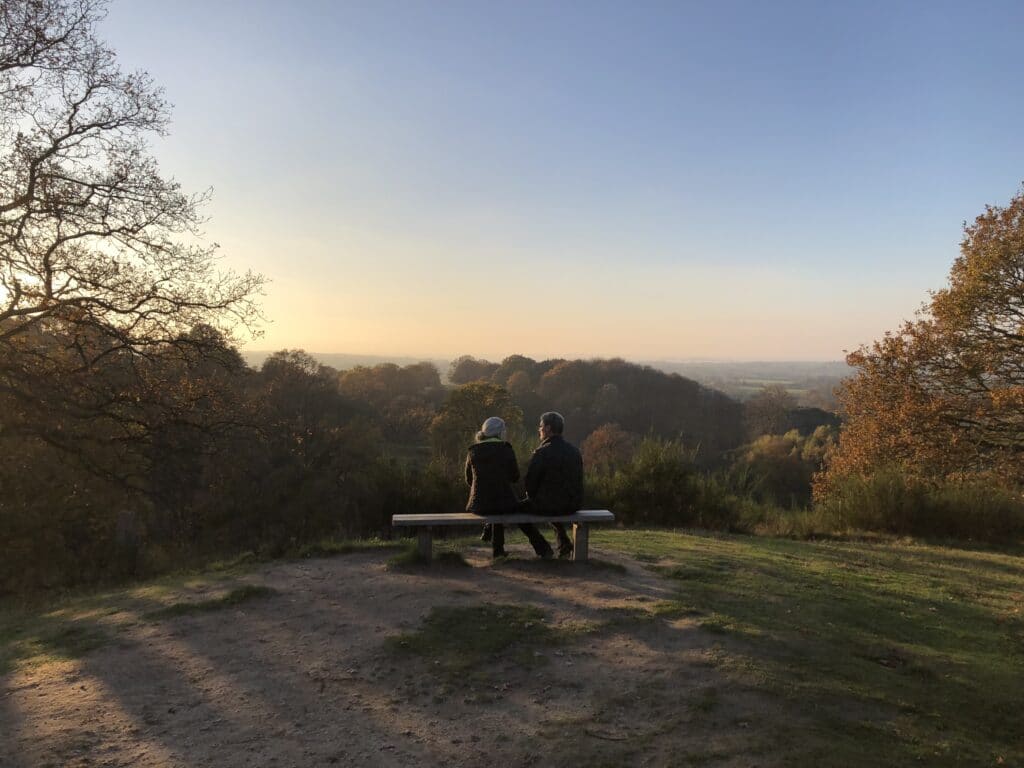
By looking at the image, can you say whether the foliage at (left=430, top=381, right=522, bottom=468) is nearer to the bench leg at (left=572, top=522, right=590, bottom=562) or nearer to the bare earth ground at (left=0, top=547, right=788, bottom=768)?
the bench leg at (left=572, top=522, right=590, bottom=562)

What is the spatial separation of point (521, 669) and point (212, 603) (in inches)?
124

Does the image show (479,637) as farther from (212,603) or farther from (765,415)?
(765,415)

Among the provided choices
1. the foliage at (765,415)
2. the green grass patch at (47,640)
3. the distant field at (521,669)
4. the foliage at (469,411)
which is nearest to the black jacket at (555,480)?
the distant field at (521,669)

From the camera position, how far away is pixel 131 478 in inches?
550

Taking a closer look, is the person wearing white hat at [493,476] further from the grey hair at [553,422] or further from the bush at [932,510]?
the bush at [932,510]

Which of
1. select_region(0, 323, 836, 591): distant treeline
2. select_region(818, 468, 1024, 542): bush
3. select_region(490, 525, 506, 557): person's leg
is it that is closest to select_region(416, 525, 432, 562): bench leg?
select_region(490, 525, 506, 557): person's leg

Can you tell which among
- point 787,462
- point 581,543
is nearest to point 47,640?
point 581,543

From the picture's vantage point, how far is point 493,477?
21.3 ft

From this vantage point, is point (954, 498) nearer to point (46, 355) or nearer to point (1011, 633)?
point (1011, 633)

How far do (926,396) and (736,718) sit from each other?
12118 millimetres

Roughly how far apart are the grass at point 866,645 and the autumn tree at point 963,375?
4942 mm

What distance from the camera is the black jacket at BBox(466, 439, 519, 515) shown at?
6.48 meters

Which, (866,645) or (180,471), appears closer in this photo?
(866,645)

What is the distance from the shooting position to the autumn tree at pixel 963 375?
12.3 m
